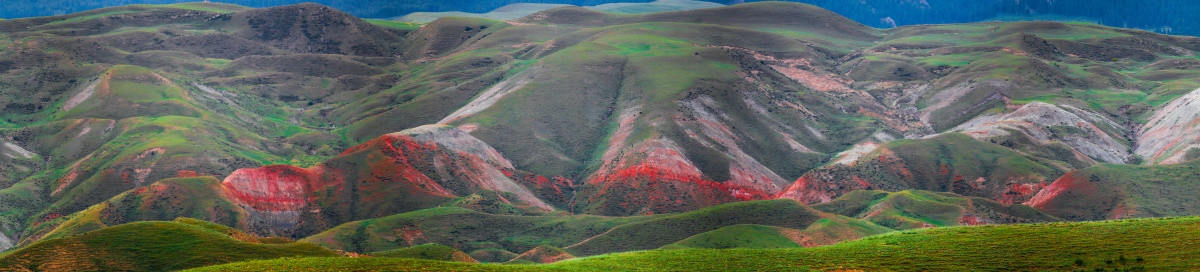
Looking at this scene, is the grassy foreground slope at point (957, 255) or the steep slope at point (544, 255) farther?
the steep slope at point (544, 255)

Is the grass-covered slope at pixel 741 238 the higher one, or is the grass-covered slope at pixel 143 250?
the grass-covered slope at pixel 143 250

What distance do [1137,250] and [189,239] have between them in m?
64.5

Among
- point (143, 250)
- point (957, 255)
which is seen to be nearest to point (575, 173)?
point (143, 250)

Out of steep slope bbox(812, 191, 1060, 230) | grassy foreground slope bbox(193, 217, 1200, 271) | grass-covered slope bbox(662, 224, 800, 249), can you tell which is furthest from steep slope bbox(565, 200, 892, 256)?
grassy foreground slope bbox(193, 217, 1200, 271)

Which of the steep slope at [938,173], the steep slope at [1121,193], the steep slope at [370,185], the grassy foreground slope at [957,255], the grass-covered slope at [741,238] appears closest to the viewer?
the grassy foreground slope at [957,255]

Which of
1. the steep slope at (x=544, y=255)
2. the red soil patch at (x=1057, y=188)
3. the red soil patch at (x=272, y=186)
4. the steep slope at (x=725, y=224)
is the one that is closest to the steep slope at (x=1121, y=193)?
the red soil patch at (x=1057, y=188)

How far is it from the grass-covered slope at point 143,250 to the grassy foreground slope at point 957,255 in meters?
11.9

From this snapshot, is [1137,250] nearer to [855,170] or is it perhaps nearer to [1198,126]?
[855,170]

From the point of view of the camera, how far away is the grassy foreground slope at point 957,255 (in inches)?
2318

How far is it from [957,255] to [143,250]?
55.9 metres

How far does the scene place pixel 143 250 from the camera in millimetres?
71812

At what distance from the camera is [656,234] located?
407 ft

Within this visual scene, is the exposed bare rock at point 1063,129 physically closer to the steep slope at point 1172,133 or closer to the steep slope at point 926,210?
the steep slope at point 1172,133

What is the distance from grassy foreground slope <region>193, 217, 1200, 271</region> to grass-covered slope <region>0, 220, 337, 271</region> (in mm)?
11915
